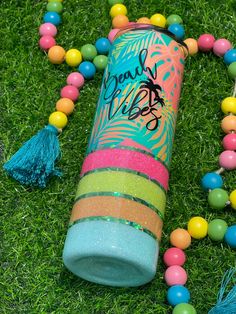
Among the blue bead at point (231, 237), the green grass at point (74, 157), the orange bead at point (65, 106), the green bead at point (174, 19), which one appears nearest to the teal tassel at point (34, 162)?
the green grass at point (74, 157)

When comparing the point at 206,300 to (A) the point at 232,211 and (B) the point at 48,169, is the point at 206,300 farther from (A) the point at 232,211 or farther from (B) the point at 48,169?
(B) the point at 48,169

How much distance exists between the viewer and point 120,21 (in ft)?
7.81

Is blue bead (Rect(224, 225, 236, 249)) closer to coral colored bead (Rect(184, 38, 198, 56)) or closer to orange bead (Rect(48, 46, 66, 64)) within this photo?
coral colored bead (Rect(184, 38, 198, 56))

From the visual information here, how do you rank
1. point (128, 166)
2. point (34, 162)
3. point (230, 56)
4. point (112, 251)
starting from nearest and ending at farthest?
1. point (112, 251)
2. point (128, 166)
3. point (34, 162)
4. point (230, 56)

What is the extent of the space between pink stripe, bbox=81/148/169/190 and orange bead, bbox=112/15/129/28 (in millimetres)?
678

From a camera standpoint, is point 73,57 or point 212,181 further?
point 73,57

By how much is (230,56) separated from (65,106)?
0.61 metres

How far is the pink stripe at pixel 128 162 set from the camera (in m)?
1.84

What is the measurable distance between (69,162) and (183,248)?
0.48 meters

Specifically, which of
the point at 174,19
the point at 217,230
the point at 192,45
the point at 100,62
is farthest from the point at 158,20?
→ the point at 217,230

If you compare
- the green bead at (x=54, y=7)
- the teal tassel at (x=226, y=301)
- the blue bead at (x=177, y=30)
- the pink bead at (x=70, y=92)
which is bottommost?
the teal tassel at (x=226, y=301)

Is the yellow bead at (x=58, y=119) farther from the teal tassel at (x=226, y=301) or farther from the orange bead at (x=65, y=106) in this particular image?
the teal tassel at (x=226, y=301)

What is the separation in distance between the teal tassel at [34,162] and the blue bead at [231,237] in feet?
1.86

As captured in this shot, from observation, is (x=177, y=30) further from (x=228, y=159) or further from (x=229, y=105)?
(x=228, y=159)
